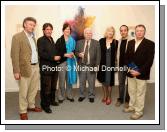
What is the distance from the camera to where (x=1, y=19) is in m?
3.37

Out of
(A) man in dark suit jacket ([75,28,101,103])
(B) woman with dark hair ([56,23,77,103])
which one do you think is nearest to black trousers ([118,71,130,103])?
(A) man in dark suit jacket ([75,28,101,103])

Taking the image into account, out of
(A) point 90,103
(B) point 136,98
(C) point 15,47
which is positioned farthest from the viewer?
(A) point 90,103

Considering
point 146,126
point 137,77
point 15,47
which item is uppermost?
point 15,47

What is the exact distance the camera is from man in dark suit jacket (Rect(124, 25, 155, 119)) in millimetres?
3395

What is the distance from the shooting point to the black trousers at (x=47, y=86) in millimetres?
3629

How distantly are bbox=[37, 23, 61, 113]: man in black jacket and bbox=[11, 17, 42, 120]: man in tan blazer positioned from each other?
0.25ft

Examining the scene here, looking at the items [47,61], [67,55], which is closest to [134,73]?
[67,55]

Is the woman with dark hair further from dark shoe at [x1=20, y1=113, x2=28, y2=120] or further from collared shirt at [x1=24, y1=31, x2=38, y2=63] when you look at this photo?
dark shoe at [x1=20, y1=113, x2=28, y2=120]

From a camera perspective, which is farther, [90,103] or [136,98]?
[90,103]

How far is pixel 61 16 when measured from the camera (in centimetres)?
364

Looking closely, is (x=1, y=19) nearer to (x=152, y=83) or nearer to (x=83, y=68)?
(x=83, y=68)

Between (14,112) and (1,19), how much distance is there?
45.9 inches

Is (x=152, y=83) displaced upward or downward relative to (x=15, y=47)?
downward

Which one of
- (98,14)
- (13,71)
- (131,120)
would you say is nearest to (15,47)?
(13,71)
